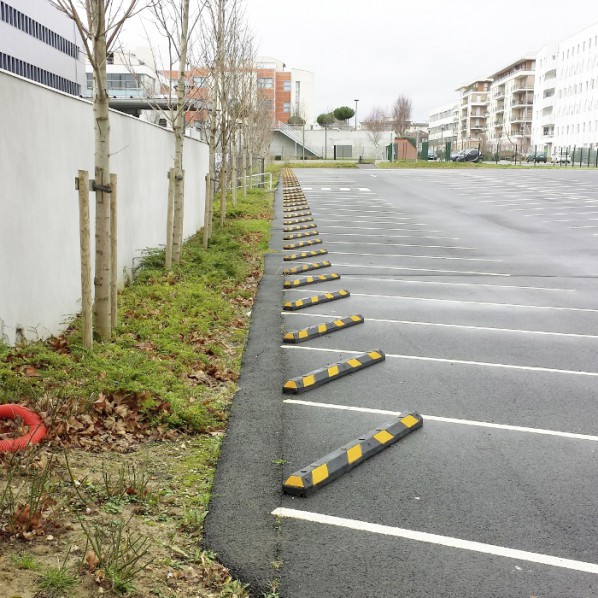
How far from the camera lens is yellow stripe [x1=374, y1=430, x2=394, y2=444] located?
601cm

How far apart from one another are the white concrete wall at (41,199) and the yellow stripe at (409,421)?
364cm

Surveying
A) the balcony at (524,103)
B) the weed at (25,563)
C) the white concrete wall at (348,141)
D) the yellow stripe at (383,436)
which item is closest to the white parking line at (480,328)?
the yellow stripe at (383,436)

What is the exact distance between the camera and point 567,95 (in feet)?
316

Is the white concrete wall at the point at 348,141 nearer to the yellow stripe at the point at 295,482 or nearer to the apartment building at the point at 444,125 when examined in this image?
the apartment building at the point at 444,125

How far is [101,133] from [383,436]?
422 cm

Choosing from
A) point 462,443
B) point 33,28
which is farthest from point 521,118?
point 462,443

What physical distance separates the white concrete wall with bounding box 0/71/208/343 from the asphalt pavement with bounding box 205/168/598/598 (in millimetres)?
2198

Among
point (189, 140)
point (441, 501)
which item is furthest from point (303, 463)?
point (189, 140)

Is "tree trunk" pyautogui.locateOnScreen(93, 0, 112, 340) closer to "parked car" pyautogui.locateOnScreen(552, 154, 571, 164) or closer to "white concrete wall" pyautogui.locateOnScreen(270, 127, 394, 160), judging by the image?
"parked car" pyautogui.locateOnScreen(552, 154, 571, 164)

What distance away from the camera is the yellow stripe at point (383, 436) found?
601 cm

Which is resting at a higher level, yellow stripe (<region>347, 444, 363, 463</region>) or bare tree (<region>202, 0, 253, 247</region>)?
bare tree (<region>202, 0, 253, 247</region>)

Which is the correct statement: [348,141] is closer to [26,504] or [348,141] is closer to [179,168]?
[179,168]

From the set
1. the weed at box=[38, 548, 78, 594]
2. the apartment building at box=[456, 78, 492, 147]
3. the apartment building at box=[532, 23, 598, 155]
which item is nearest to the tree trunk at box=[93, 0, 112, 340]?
the weed at box=[38, 548, 78, 594]

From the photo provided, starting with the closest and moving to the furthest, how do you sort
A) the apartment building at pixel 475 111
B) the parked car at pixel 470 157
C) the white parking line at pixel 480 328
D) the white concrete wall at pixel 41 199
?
the white concrete wall at pixel 41 199 → the white parking line at pixel 480 328 → the parked car at pixel 470 157 → the apartment building at pixel 475 111
